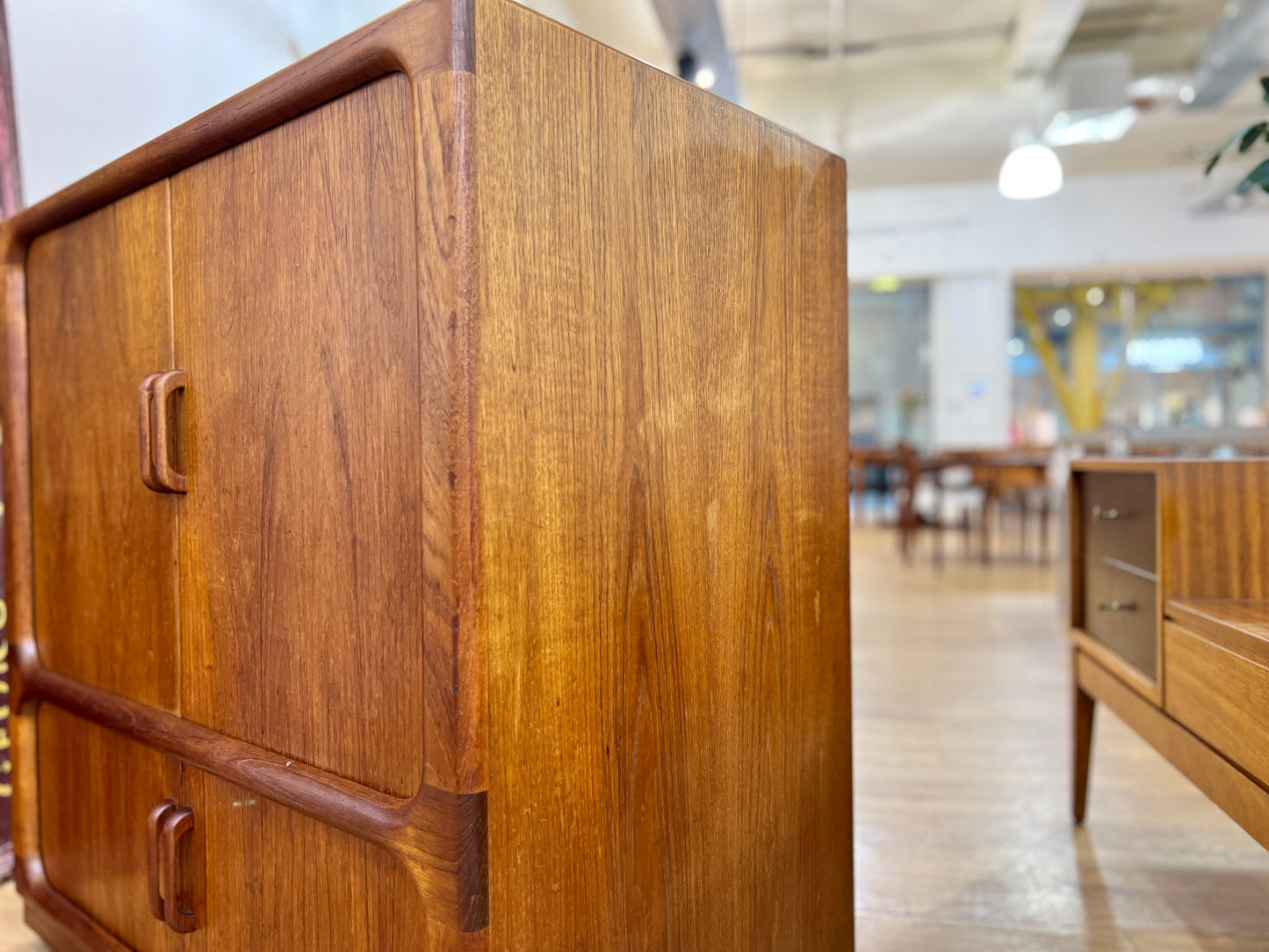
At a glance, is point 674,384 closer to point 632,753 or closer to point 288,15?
point 632,753

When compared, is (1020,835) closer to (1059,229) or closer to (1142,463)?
(1142,463)

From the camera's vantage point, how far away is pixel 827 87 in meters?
7.47

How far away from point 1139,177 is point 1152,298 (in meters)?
2.18

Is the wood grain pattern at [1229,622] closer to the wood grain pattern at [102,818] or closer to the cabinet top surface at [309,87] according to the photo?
the cabinet top surface at [309,87]

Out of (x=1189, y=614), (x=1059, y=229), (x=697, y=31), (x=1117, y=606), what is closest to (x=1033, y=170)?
(x=697, y=31)

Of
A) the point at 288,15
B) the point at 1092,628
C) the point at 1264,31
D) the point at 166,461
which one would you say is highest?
the point at 1264,31

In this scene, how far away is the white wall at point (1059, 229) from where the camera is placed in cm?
858

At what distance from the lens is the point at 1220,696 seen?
3.68 ft

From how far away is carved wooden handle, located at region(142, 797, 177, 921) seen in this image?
3.51ft

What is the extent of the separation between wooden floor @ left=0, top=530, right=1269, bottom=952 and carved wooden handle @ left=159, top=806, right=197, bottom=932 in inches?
23.8

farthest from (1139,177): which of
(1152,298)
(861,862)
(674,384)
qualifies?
(674,384)

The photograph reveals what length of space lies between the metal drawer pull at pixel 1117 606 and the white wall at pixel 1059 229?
750 cm

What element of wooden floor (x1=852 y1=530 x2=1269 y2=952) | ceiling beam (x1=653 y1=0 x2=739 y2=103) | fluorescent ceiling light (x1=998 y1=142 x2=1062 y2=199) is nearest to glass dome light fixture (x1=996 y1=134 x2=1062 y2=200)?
fluorescent ceiling light (x1=998 y1=142 x2=1062 y2=199)

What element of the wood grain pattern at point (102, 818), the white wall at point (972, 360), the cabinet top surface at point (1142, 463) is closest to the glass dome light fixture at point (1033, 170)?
the white wall at point (972, 360)
